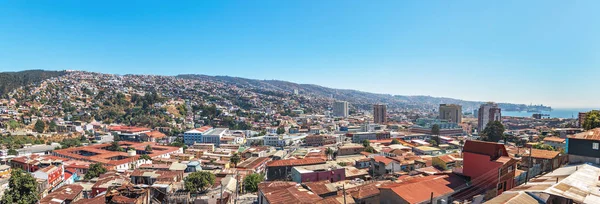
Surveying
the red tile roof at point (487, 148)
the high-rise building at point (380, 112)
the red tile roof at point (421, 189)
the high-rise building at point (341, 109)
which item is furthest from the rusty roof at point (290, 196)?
the high-rise building at point (341, 109)

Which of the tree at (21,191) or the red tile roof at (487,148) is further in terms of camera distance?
the tree at (21,191)

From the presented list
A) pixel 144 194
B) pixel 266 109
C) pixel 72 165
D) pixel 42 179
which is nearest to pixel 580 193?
pixel 144 194

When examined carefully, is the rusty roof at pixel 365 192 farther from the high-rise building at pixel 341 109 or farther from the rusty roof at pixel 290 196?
the high-rise building at pixel 341 109

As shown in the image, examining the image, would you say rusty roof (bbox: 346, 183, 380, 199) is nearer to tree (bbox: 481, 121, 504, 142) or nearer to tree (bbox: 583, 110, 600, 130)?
tree (bbox: 583, 110, 600, 130)

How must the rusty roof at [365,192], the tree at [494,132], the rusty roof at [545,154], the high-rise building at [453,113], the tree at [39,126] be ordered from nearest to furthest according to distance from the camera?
the rusty roof at [365,192] → the rusty roof at [545,154] → the tree at [494,132] → the tree at [39,126] → the high-rise building at [453,113]

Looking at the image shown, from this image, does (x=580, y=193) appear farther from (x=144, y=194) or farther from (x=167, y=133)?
(x=167, y=133)

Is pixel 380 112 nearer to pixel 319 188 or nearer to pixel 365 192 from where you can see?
pixel 319 188
